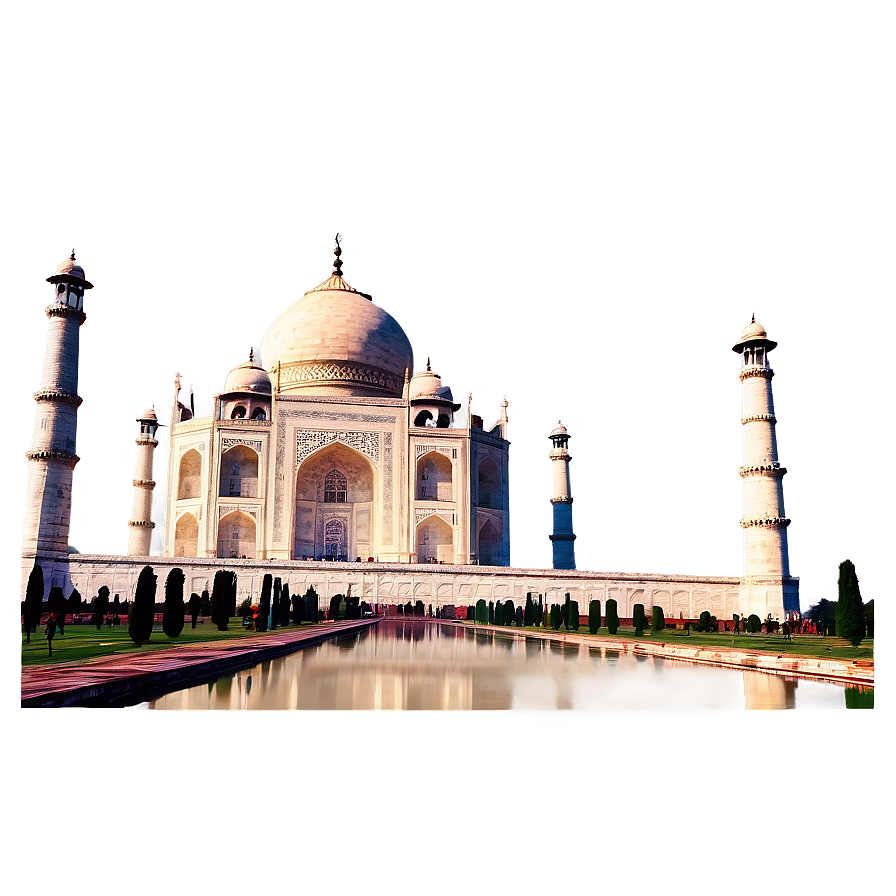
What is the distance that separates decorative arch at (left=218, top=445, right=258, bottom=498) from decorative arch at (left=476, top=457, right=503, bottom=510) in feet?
17.4

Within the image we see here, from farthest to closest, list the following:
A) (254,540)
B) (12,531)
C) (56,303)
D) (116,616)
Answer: (254,540) < (56,303) < (116,616) < (12,531)

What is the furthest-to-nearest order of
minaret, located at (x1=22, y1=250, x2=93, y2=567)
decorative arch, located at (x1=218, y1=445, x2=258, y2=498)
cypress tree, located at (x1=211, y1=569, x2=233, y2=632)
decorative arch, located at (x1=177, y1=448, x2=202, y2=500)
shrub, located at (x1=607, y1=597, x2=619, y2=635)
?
decorative arch, located at (x1=177, y1=448, x2=202, y2=500), decorative arch, located at (x1=218, y1=445, x2=258, y2=498), minaret, located at (x1=22, y1=250, x2=93, y2=567), shrub, located at (x1=607, y1=597, x2=619, y2=635), cypress tree, located at (x1=211, y1=569, x2=233, y2=632)

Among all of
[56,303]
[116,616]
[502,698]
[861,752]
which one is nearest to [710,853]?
[861,752]

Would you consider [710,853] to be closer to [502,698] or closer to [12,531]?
[502,698]

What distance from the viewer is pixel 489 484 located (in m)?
21.4

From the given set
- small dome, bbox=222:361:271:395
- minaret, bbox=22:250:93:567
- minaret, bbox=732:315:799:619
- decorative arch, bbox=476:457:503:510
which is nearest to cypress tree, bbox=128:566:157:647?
minaret, bbox=22:250:93:567

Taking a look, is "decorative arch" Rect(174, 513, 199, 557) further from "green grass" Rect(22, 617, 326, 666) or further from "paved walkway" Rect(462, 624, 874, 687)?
"paved walkway" Rect(462, 624, 874, 687)

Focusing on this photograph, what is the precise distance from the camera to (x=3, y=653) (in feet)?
16.0

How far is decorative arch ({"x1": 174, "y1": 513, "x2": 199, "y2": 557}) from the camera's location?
19422 millimetres

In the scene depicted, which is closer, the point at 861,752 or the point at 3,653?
the point at 861,752

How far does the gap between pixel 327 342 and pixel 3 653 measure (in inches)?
A: 693

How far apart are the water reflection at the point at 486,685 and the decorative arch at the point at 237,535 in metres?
11.7

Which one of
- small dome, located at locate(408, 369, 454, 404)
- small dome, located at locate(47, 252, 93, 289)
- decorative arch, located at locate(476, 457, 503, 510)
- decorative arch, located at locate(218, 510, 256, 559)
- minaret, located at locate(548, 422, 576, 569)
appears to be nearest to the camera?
small dome, located at locate(47, 252, 93, 289)

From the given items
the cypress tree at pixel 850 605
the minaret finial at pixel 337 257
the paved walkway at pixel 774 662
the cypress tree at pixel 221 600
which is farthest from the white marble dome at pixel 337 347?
the cypress tree at pixel 850 605
